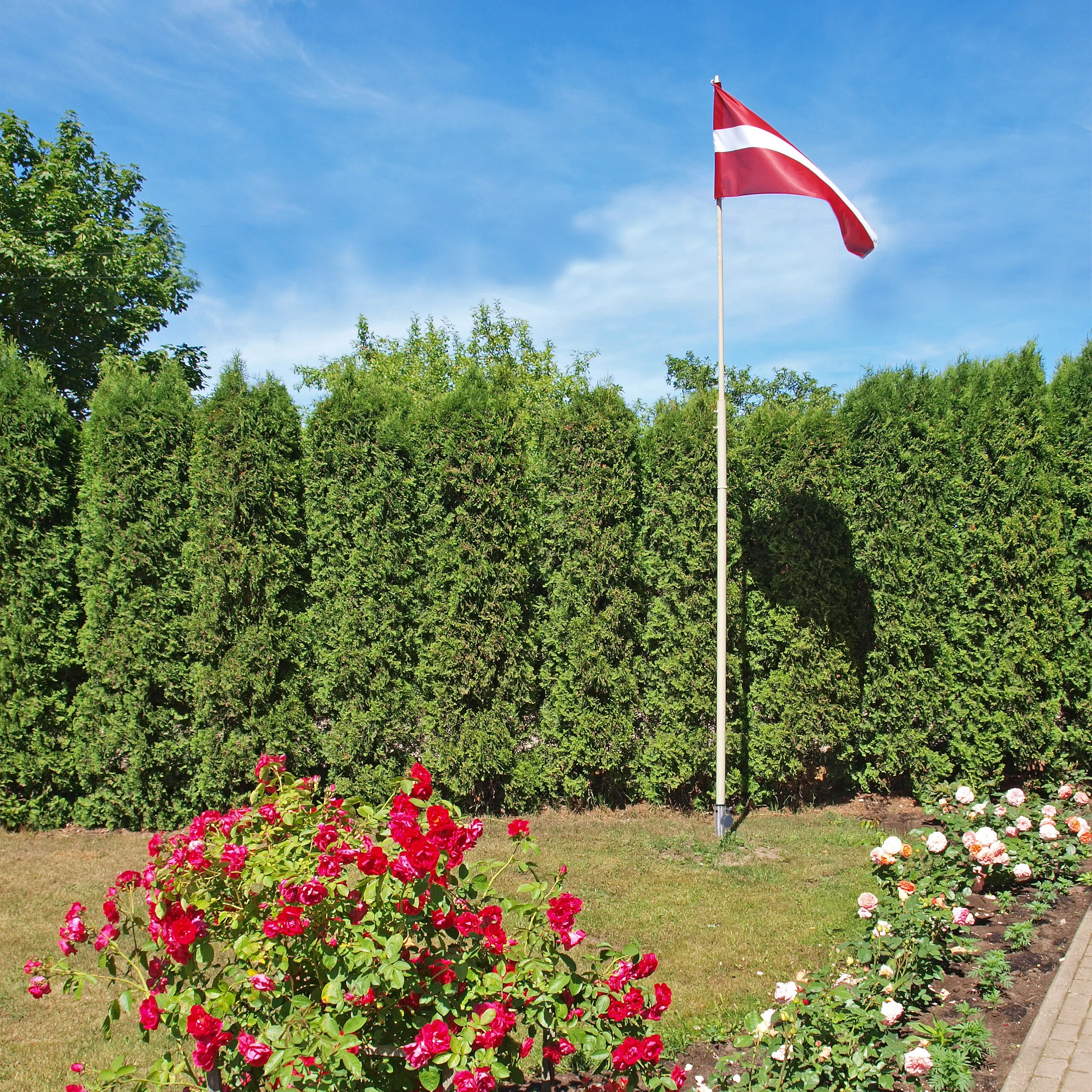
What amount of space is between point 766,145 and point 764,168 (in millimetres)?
166

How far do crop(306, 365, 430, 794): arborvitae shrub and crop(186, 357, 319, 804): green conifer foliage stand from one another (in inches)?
7.5

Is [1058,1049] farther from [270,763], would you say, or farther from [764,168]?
[764,168]

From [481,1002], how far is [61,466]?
603cm

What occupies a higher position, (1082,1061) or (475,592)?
(475,592)

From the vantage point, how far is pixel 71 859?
5.44 metres

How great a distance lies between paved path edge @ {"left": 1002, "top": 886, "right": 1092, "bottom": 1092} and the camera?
2.75m

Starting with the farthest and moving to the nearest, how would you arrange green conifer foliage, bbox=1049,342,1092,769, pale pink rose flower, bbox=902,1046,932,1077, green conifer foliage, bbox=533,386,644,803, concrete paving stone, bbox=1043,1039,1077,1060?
green conifer foliage, bbox=533,386,644,803
green conifer foliage, bbox=1049,342,1092,769
concrete paving stone, bbox=1043,1039,1077,1060
pale pink rose flower, bbox=902,1046,932,1077

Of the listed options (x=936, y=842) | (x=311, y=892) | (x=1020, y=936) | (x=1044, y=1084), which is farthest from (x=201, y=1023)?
(x=936, y=842)

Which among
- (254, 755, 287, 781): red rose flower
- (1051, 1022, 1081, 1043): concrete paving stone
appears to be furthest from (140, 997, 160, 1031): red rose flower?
(1051, 1022, 1081, 1043): concrete paving stone

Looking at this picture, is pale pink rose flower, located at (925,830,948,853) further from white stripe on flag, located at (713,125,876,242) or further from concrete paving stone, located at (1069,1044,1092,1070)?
white stripe on flag, located at (713,125,876,242)

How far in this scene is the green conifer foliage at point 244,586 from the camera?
6035 millimetres

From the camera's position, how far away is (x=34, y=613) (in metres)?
6.11

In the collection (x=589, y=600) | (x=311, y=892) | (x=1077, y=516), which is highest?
(x=1077, y=516)

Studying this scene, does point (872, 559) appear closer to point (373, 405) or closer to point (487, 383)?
point (487, 383)
